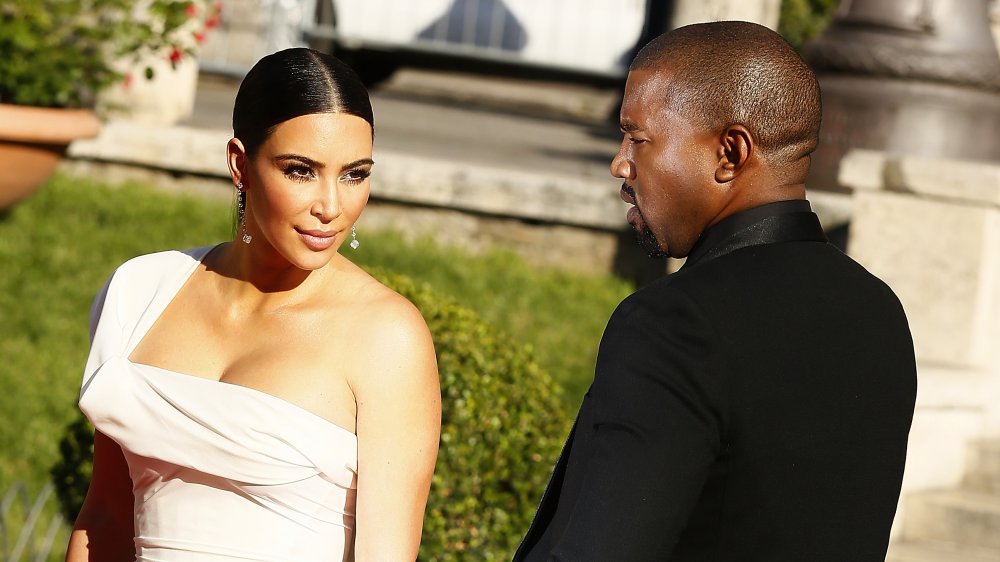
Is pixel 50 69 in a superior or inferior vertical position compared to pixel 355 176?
inferior

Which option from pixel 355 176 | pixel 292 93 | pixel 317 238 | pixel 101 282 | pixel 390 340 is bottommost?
pixel 101 282

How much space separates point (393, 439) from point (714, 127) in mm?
916

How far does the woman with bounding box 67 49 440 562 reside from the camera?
2.52 meters

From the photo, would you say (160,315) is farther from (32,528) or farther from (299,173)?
(32,528)

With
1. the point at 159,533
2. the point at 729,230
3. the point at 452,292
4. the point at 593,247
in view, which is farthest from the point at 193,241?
the point at 729,230

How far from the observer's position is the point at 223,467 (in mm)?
2586

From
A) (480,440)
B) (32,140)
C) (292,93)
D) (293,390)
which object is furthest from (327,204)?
(32,140)

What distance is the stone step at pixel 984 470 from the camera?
5.70 metres

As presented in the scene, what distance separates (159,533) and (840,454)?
4.63 feet

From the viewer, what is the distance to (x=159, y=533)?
266 cm

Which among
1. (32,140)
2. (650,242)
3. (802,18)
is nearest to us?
(650,242)

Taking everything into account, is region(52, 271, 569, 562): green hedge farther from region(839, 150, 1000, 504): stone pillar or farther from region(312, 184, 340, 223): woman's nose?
region(839, 150, 1000, 504): stone pillar

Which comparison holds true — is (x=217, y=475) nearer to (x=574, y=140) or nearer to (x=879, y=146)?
(x=879, y=146)

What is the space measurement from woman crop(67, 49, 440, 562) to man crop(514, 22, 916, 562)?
2.16ft
